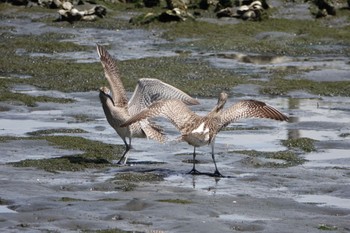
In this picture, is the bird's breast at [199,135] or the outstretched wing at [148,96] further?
the outstretched wing at [148,96]

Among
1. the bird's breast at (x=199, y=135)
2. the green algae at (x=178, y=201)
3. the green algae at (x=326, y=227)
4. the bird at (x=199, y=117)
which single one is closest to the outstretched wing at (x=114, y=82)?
the bird at (x=199, y=117)

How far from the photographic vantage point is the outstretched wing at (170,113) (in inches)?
612

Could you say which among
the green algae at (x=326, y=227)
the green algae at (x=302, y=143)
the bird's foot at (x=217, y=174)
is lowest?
the green algae at (x=302, y=143)

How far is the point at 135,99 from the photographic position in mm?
17047

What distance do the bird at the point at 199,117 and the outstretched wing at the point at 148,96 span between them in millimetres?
1089

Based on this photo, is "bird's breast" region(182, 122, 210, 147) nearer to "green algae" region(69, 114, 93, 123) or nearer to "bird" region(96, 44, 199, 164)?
"bird" region(96, 44, 199, 164)

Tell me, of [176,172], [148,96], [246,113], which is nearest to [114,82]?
[148,96]

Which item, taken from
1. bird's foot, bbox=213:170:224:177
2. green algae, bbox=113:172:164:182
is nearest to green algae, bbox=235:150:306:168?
bird's foot, bbox=213:170:224:177

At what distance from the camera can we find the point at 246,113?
51.8 ft

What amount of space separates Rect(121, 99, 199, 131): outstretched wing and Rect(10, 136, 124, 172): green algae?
0.90 metres

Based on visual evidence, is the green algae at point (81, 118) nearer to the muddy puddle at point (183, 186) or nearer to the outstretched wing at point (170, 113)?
the muddy puddle at point (183, 186)

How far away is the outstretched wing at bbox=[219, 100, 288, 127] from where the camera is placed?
15.7 m

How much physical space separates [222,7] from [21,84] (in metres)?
12.5

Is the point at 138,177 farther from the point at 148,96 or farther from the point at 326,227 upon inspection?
the point at 326,227
